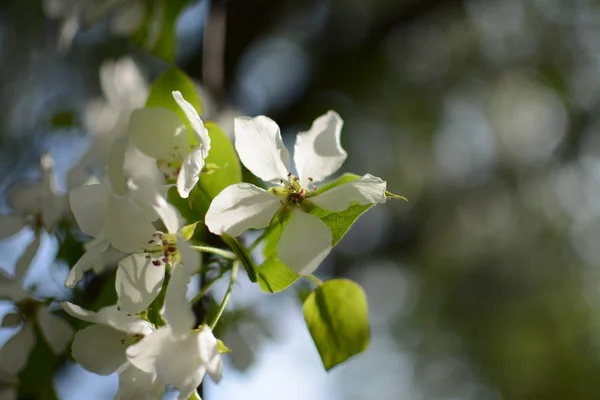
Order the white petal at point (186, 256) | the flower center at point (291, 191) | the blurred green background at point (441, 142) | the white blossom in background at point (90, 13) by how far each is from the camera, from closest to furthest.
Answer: the white petal at point (186, 256), the flower center at point (291, 191), the white blossom in background at point (90, 13), the blurred green background at point (441, 142)

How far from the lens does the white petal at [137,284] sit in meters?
0.49

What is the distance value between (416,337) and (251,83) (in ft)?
8.28

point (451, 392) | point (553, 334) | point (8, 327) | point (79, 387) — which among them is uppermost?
point (8, 327)

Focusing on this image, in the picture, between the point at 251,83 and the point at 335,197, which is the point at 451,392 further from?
the point at 335,197

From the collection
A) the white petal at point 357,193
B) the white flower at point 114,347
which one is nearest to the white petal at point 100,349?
the white flower at point 114,347

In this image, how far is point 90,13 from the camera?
0.92 meters

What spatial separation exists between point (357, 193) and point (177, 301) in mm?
164

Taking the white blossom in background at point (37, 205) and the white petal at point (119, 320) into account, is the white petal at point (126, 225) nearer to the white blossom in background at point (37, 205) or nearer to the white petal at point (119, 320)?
the white petal at point (119, 320)

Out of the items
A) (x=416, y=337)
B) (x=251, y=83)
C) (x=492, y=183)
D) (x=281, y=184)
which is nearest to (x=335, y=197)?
(x=281, y=184)

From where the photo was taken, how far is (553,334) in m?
4.36

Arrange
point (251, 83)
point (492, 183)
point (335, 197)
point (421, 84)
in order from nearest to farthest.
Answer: point (335, 197)
point (251, 83)
point (421, 84)
point (492, 183)

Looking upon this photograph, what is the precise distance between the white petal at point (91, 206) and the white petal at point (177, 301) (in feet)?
0.35

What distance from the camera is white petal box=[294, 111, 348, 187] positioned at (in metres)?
0.57

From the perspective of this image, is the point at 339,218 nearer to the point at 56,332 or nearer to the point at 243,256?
the point at 243,256
